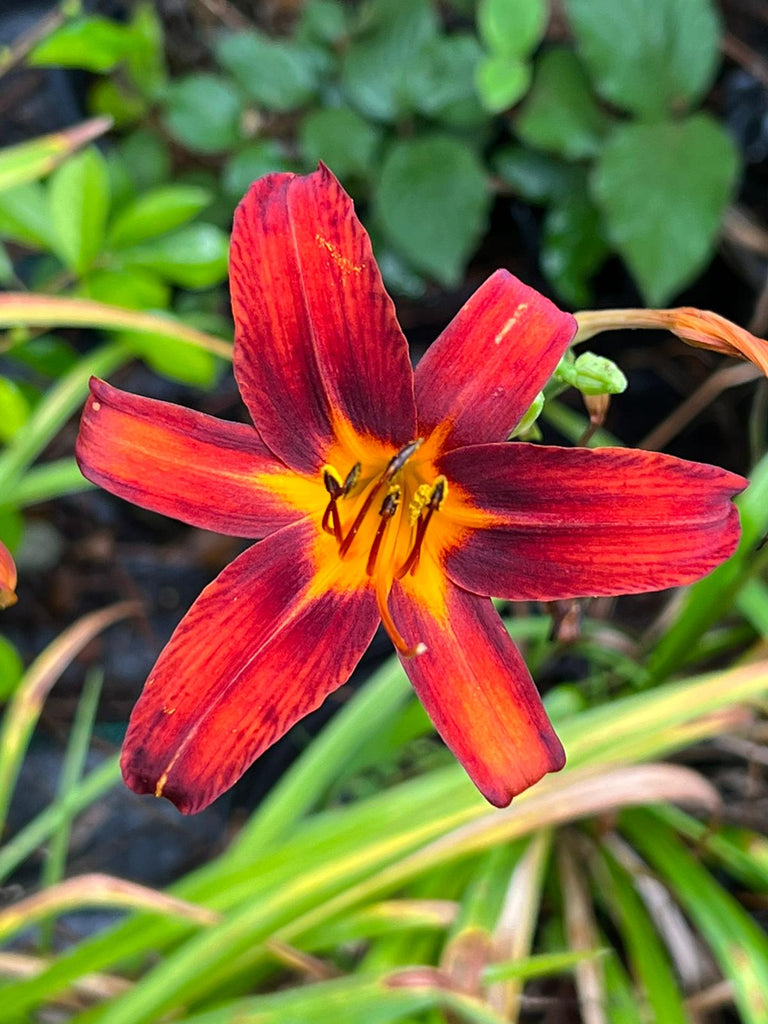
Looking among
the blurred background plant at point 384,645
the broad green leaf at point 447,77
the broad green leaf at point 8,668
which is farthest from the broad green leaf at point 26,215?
the broad green leaf at point 447,77

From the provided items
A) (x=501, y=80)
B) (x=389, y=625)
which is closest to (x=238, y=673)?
(x=389, y=625)

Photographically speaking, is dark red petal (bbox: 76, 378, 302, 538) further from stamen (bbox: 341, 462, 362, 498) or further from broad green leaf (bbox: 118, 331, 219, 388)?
broad green leaf (bbox: 118, 331, 219, 388)

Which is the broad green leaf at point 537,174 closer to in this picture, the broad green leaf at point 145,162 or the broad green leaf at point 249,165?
the broad green leaf at point 249,165

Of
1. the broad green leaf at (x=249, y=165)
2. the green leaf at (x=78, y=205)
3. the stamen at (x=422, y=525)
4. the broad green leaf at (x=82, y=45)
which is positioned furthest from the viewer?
the broad green leaf at (x=249, y=165)

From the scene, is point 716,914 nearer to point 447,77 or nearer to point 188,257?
point 188,257

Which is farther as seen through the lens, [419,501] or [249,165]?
[249,165]

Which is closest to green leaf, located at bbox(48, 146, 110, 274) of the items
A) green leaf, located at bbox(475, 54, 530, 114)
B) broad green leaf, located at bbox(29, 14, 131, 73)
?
broad green leaf, located at bbox(29, 14, 131, 73)

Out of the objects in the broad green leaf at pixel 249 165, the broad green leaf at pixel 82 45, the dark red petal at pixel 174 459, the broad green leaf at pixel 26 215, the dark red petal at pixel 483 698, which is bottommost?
the broad green leaf at pixel 249 165
